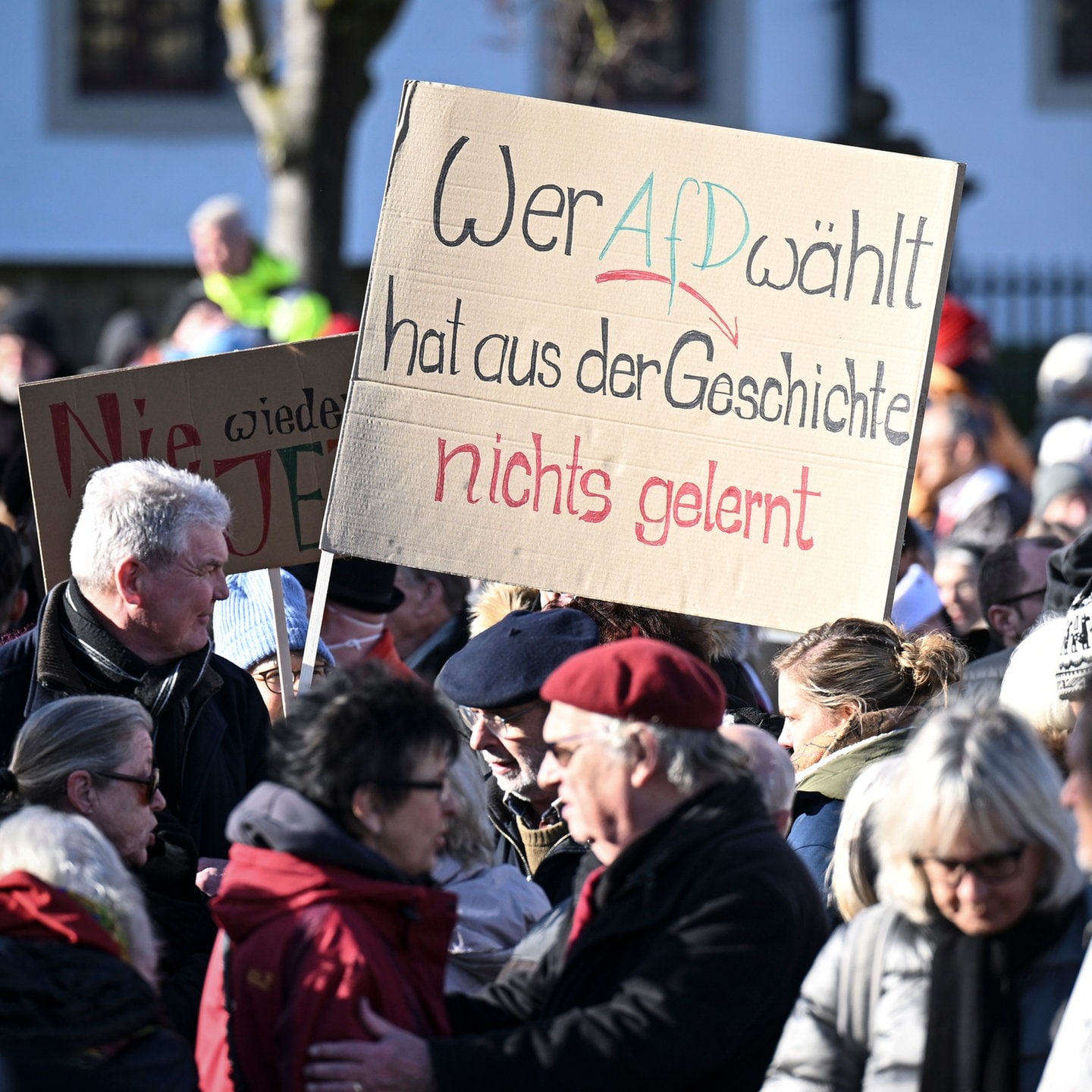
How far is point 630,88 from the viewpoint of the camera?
17.5m

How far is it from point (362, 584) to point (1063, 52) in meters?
15.1

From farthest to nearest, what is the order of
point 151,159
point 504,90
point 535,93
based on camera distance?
point 504,90 < point 151,159 < point 535,93

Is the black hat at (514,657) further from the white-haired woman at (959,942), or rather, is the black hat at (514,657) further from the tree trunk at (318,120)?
the tree trunk at (318,120)

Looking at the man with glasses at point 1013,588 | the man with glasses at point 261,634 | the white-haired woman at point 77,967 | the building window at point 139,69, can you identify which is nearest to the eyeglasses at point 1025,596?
the man with glasses at point 1013,588

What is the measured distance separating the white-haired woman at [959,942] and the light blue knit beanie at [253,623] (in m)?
2.09

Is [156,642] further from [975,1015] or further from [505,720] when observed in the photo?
[975,1015]

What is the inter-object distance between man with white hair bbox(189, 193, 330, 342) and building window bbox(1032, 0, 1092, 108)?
1015cm

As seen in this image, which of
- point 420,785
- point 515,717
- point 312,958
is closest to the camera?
point 312,958

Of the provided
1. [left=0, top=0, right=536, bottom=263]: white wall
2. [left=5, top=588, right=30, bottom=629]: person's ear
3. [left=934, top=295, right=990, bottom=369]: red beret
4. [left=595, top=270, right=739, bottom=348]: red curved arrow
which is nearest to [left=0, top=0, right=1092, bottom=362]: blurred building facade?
[left=0, top=0, right=536, bottom=263]: white wall

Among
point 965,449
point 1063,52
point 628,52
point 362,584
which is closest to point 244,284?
point 965,449

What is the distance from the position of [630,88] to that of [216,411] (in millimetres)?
13952

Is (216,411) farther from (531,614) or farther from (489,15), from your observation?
(489,15)

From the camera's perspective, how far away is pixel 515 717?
359cm

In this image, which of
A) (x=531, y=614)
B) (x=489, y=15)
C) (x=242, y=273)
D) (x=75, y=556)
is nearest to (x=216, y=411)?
(x=75, y=556)
